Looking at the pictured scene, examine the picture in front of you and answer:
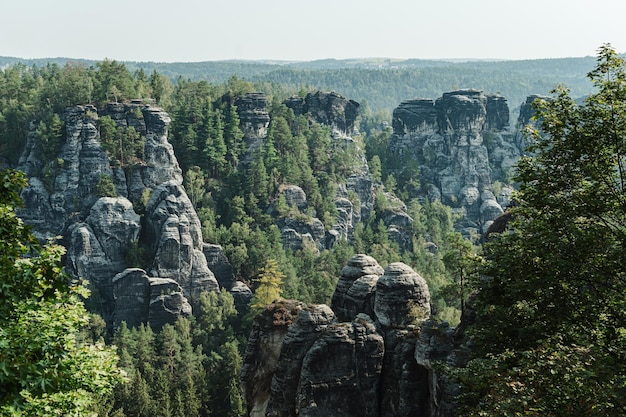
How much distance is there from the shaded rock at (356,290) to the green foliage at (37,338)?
19.1 m

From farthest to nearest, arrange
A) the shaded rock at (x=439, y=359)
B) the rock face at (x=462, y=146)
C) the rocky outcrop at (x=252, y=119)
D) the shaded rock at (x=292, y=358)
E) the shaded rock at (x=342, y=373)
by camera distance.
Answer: the rock face at (x=462, y=146), the rocky outcrop at (x=252, y=119), the shaded rock at (x=292, y=358), the shaded rock at (x=342, y=373), the shaded rock at (x=439, y=359)

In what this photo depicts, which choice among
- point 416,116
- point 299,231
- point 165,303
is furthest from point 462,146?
point 165,303

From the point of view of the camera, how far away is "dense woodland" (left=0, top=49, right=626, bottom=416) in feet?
49.3

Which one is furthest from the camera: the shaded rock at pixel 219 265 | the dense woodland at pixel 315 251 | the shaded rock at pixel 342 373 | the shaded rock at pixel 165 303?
the shaded rock at pixel 219 265

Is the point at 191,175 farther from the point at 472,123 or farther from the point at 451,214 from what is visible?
the point at 472,123

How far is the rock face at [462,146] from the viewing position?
4742 inches

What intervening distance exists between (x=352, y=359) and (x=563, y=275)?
15954 millimetres

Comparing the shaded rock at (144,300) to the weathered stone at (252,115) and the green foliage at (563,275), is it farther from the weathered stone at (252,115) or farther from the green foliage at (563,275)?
the green foliage at (563,275)

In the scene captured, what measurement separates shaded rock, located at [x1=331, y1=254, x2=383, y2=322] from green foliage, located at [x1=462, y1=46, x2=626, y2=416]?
54.6ft

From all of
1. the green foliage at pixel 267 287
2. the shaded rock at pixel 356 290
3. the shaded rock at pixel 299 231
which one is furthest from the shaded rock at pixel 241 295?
the shaded rock at pixel 356 290

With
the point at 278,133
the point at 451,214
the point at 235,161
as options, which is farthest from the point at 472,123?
the point at 235,161

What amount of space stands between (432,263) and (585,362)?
255ft

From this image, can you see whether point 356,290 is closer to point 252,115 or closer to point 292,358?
point 292,358

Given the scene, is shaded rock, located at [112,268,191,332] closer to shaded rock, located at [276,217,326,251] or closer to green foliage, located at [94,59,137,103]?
shaded rock, located at [276,217,326,251]
